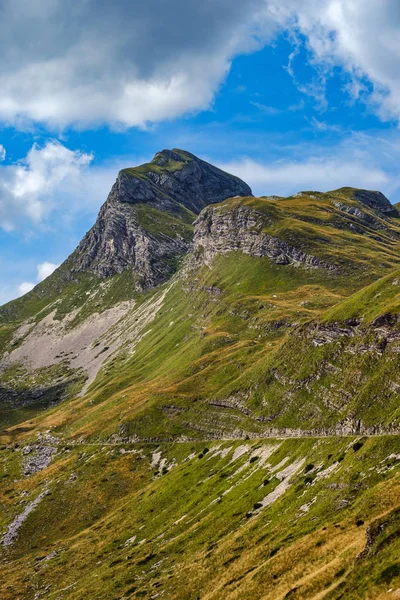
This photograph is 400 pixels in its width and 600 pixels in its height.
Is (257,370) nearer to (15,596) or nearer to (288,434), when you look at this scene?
(288,434)

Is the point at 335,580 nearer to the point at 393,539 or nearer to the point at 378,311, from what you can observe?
the point at 393,539

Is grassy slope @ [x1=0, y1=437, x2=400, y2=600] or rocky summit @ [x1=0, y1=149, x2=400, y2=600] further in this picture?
rocky summit @ [x1=0, y1=149, x2=400, y2=600]

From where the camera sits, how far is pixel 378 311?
398 feet

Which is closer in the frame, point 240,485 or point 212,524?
point 212,524

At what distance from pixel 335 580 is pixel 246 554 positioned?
86.4ft

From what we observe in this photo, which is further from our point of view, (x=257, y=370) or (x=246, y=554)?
(x=257, y=370)

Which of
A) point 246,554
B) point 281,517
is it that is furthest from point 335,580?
point 281,517

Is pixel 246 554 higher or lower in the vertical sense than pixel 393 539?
lower

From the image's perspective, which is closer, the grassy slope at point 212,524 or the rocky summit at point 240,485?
the grassy slope at point 212,524

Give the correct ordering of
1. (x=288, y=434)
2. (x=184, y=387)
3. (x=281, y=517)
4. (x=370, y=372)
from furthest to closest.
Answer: (x=184, y=387)
(x=288, y=434)
(x=370, y=372)
(x=281, y=517)

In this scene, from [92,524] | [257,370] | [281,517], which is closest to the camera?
[281,517]

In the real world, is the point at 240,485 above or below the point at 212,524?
above

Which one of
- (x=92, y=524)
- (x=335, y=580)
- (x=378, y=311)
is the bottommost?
(x=92, y=524)

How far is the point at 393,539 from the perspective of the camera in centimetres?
4600
